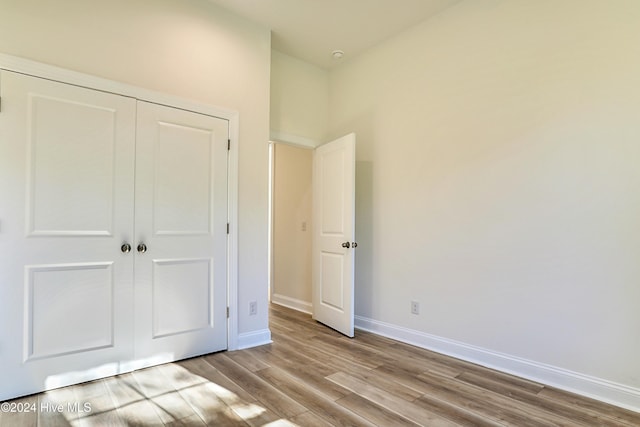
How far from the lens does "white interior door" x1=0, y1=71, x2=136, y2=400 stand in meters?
2.05

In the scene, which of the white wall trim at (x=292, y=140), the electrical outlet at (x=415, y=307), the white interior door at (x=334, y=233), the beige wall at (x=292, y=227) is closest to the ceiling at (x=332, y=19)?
the white wall trim at (x=292, y=140)

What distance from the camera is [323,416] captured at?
1.91 metres

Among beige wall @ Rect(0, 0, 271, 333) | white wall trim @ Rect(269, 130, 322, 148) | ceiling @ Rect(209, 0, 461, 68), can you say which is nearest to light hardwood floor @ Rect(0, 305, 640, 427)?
beige wall @ Rect(0, 0, 271, 333)

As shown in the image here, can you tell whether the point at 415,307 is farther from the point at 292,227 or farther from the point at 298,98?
the point at 298,98

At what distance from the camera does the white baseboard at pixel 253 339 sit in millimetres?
3000

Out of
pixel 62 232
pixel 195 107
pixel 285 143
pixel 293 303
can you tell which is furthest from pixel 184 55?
pixel 293 303

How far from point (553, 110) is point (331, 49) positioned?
7.48 ft

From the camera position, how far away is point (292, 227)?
4.71 m

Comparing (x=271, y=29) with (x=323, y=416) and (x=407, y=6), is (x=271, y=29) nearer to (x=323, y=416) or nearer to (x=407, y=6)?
(x=407, y=6)

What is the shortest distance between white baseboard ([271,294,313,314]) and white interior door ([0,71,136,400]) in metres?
2.29

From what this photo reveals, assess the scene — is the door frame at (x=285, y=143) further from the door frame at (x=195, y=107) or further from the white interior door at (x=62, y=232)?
the white interior door at (x=62, y=232)

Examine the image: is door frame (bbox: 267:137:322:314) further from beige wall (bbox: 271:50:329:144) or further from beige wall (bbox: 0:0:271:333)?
beige wall (bbox: 0:0:271:333)

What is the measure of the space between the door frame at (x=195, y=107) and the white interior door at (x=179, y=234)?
5 cm

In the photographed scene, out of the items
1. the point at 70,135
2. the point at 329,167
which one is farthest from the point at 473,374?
the point at 70,135
